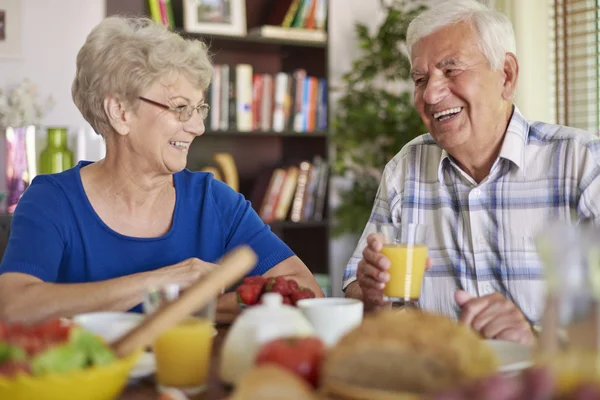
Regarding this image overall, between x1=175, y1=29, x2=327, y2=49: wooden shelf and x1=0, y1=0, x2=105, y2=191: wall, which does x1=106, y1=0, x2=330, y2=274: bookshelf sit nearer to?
x1=175, y1=29, x2=327, y2=49: wooden shelf

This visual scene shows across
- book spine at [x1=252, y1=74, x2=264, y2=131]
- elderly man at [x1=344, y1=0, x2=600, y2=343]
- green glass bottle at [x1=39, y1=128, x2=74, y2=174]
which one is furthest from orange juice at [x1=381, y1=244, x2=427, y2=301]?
book spine at [x1=252, y1=74, x2=264, y2=131]

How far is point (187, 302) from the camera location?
2.99 ft

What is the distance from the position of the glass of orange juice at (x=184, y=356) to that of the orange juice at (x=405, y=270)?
2.01ft

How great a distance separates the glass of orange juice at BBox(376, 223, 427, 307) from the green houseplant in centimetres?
254

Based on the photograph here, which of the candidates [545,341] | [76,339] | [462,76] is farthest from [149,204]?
[545,341]

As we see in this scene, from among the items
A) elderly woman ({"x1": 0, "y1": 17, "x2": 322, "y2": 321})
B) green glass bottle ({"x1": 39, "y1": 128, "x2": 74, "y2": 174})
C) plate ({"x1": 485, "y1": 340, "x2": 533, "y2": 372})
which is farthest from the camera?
green glass bottle ({"x1": 39, "y1": 128, "x2": 74, "y2": 174})

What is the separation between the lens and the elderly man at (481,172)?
6.36ft

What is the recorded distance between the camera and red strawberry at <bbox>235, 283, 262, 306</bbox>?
1525 millimetres

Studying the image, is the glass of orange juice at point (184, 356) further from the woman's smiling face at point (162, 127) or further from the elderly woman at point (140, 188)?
the woman's smiling face at point (162, 127)

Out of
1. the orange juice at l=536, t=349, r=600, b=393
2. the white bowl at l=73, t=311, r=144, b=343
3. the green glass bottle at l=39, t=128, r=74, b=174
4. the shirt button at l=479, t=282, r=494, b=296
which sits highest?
the green glass bottle at l=39, t=128, r=74, b=174

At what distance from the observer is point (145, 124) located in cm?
205

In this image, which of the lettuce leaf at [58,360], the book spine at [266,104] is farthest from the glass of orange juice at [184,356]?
the book spine at [266,104]

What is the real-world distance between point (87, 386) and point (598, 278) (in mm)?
590

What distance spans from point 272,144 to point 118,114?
226 centimetres
